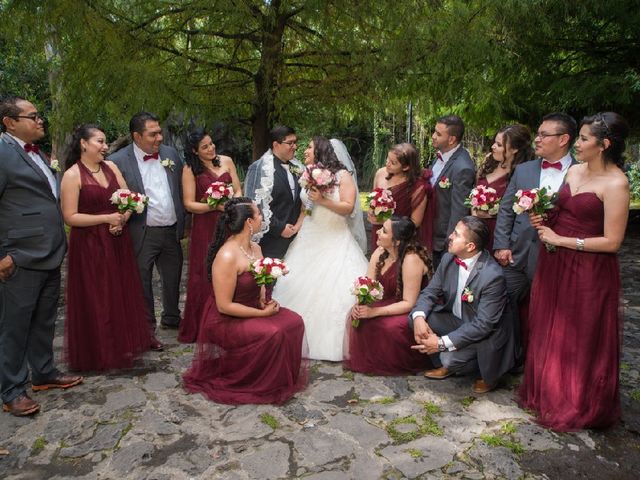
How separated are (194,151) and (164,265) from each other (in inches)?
47.1

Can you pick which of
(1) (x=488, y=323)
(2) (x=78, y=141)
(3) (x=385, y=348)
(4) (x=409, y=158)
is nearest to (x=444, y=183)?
(4) (x=409, y=158)

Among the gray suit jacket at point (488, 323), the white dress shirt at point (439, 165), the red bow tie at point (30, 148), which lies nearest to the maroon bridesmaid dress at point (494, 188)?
the white dress shirt at point (439, 165)

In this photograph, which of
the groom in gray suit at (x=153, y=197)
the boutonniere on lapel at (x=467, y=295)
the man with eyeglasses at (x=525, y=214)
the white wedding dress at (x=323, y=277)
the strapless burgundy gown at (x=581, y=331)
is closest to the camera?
the strapless burgundy gown at (x=581, y=331)

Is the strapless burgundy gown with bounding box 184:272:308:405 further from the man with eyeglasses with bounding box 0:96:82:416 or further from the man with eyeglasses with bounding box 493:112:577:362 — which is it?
the man with eyeglasses with bounding box 493:112:577:362

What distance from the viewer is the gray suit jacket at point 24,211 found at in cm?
375

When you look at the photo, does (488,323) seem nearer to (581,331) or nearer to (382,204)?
(581,331)

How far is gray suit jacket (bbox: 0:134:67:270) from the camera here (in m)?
3.75

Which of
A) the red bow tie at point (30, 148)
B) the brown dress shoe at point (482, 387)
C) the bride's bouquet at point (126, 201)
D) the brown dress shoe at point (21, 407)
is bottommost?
the brown dress shoe at point (21, 407)

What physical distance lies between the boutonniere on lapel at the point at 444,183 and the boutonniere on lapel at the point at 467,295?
1253 millimetres

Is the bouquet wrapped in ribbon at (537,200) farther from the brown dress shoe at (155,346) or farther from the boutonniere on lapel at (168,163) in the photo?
the brown dress shoe at (155,346)

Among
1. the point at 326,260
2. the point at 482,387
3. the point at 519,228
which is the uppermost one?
the point at 519,228

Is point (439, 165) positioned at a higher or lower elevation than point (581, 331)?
higher

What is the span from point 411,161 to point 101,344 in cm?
330

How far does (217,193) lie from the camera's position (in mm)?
5043
